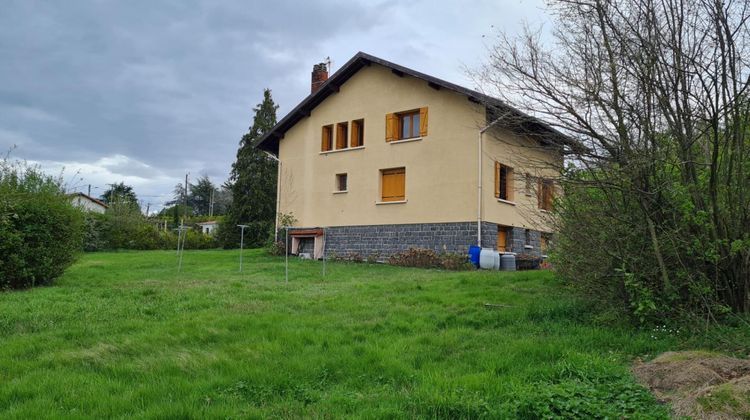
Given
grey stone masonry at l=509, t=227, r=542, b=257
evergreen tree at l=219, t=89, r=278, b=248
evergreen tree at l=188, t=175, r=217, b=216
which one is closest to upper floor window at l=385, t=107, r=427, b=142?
grey stone masonry at l=509, t=227, r=542, b=257

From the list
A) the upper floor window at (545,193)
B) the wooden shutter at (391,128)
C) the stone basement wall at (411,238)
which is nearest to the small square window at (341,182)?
the stone basement wall at (411,238)

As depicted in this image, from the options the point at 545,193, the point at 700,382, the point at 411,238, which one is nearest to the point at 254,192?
the point at 411,238

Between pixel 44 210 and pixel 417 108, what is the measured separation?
39.5 ft

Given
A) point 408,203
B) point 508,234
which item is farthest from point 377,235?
point 508,234

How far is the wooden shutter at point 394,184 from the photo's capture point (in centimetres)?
1955

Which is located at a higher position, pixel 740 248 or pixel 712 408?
pixel 740 248

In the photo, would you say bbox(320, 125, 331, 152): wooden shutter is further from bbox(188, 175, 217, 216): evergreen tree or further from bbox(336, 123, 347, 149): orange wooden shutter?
bbox(188, 175, 217, 216): evergreen tree

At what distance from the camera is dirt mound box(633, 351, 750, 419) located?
3.53m

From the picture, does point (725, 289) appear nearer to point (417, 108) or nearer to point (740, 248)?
point (740, 248)

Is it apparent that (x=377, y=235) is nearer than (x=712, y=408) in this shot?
No

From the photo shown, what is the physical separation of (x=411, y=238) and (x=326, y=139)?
19.0 ft

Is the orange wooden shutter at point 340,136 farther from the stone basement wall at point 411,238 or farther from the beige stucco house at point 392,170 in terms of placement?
the stone basement wall at point 411,238

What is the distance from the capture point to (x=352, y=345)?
224 inches

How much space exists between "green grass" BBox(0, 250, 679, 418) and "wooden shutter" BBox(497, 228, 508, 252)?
1031 cm
